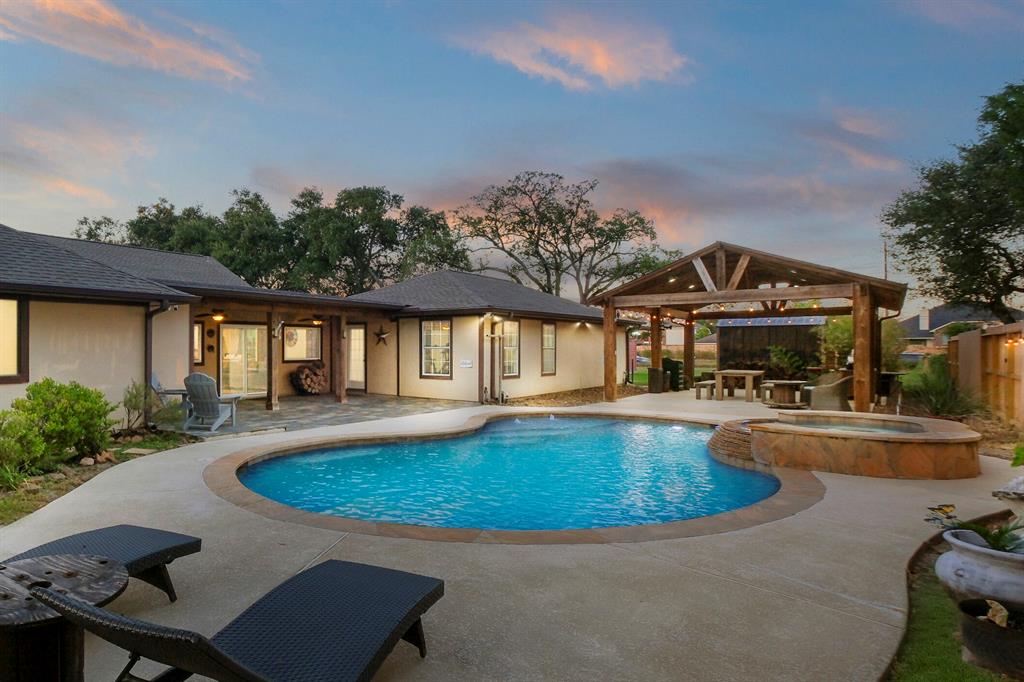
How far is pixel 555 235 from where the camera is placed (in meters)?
33.9

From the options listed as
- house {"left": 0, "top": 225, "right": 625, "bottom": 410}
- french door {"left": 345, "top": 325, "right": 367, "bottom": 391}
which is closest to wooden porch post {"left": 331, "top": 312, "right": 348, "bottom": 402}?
house {"left": 0, "top": 225, "right": 625, "bottom": 410}

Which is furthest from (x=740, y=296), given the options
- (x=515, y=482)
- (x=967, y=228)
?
(x=967, y=228)

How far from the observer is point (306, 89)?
14695 millimetres

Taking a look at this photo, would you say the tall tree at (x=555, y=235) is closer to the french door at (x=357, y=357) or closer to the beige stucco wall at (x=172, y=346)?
the french door at (x=357, y=357)

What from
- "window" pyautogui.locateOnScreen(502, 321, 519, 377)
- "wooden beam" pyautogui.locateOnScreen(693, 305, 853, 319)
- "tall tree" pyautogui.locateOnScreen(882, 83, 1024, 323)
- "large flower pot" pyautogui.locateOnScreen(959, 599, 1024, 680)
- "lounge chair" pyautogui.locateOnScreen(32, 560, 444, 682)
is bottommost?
"large flower pot" pyautogui.locateOnScreen(959, 599, 1024, 680)

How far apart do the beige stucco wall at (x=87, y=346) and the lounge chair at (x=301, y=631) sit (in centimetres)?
800

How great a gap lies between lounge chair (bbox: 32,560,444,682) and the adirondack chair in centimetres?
757

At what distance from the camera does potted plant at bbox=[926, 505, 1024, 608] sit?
2584 mm

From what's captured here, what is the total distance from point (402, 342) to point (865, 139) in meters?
14.2

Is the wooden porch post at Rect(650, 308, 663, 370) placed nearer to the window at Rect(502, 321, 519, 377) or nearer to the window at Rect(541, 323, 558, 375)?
the window at Rect(541, 323, 558, 375)

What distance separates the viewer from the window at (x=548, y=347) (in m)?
16.6

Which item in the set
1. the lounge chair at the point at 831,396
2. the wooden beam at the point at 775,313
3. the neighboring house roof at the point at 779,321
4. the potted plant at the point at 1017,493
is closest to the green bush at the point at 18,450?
the potted plant at the point at 1017,493

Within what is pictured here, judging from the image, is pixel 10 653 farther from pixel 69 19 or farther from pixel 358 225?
pixel 358 225

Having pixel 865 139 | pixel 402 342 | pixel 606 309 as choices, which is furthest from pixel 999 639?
pixel 865 139
